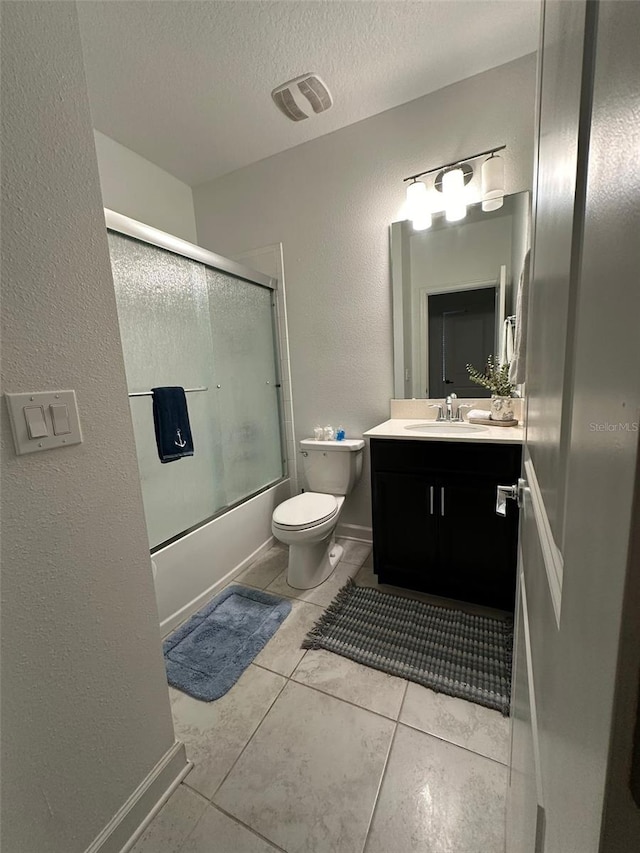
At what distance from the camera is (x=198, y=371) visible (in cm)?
198

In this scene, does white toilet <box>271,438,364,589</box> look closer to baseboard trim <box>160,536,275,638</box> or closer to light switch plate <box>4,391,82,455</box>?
baseboard trim <box>160,536,275,638</box>

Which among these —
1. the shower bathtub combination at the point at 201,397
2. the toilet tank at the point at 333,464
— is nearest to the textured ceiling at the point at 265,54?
the shower bathtub combination at the point at 201,397

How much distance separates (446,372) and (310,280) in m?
1.06

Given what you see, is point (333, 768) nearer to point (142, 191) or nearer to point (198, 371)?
point (198, 371)

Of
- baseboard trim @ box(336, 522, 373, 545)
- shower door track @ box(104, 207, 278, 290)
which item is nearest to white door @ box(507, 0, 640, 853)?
shower door track @ box(104, 207, 278, 290)

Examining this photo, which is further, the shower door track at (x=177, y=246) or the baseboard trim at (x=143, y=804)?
the shower door track at (x=177, y=246)

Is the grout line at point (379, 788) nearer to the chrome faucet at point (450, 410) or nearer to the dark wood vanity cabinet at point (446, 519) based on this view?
the dark wood vanity cabinet at point (446, 519)

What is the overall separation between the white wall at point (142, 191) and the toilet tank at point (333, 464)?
1.77 meters

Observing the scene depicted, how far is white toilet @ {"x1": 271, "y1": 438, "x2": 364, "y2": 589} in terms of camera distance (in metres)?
1.79

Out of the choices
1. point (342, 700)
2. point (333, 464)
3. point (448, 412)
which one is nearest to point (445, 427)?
point (448, 412)

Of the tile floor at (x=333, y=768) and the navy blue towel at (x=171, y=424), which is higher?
the navy blue towel at (x=171, y=424)

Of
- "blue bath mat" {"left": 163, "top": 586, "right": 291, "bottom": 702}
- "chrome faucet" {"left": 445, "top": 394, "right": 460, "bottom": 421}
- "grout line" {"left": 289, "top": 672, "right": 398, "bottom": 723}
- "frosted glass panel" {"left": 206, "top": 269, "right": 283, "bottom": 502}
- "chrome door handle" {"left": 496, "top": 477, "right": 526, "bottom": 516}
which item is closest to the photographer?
"chrome door handle" {"left": 496, "top": 477, "right": 526, "bottom": 516}

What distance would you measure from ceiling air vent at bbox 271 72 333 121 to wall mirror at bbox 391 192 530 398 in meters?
0.71

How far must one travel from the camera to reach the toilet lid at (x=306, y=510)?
1.79 metres
